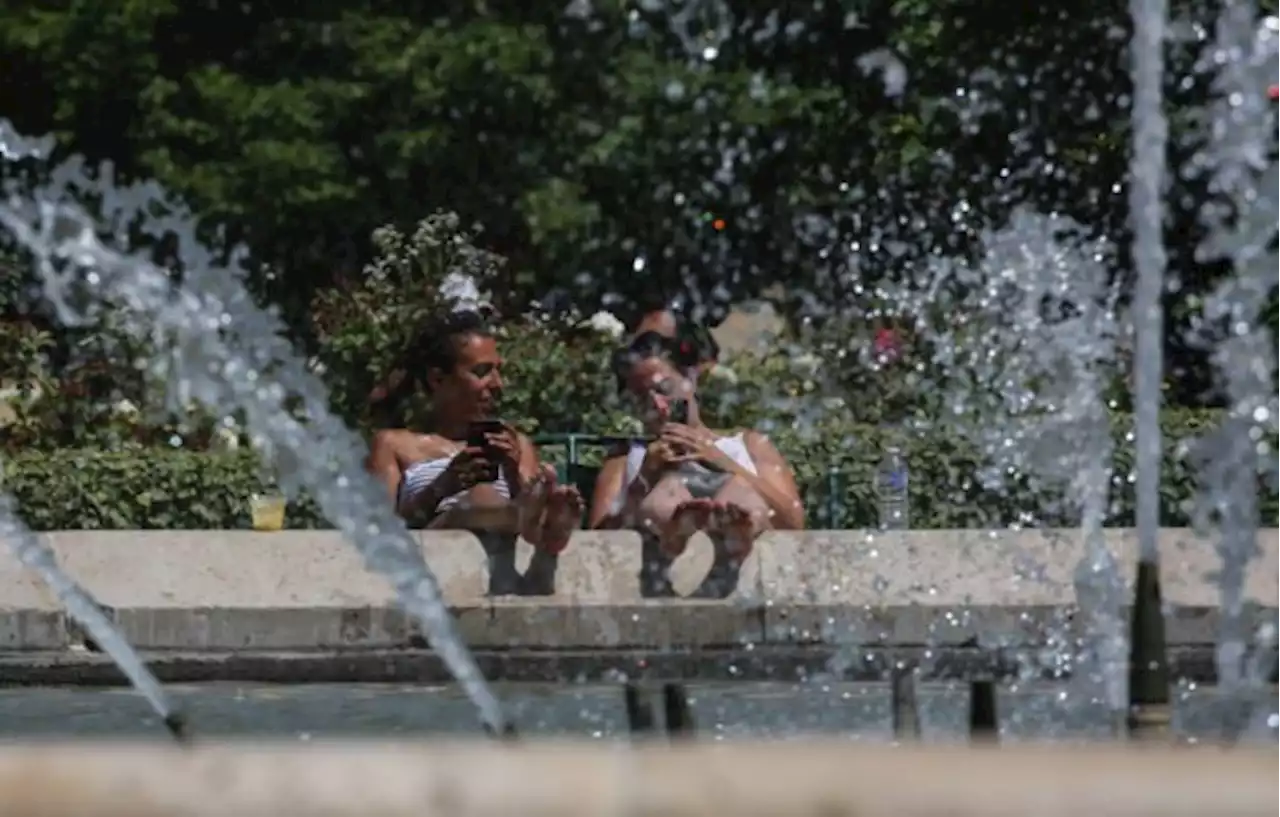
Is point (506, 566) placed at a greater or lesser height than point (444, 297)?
lesser

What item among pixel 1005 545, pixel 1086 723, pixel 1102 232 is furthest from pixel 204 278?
pixel 1086 723

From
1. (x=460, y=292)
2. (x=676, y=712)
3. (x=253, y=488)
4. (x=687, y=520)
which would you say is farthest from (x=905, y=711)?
(x=460, y=292)

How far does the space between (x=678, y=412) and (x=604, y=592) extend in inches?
24.5

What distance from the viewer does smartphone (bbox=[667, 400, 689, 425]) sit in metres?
10.3

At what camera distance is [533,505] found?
33.2ft

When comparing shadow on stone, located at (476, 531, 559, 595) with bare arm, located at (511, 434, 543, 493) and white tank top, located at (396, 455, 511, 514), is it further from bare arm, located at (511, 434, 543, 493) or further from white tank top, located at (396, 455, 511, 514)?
white tank top, located at (396, 455, 511, 514)

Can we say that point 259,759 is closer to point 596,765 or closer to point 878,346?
point 596,765

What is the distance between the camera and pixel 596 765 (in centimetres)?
223

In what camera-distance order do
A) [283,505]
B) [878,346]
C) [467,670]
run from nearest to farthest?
[467,670] < [283,505] < [878,346]

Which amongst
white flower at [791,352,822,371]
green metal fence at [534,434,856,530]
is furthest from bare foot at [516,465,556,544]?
white flower at [791,352,822,371]

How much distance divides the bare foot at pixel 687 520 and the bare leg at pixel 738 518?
0.04 meters

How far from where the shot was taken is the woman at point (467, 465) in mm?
10133

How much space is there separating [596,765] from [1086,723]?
5.32m

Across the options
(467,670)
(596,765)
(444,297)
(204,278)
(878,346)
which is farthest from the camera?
(204,278)
